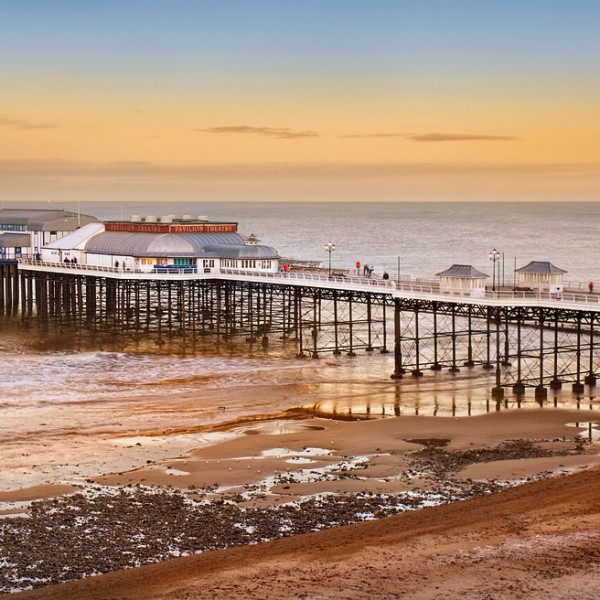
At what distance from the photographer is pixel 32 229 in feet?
315

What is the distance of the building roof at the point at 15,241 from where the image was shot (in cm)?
9362

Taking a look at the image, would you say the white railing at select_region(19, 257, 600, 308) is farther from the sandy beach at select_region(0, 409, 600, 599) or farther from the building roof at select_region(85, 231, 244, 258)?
the sandy beach at select_region(0, 409, 600, 599)

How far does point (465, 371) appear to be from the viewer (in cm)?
5784

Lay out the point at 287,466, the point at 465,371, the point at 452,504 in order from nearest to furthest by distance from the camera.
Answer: the point at 452,504 < the point at 287,466 < the point at 465,371

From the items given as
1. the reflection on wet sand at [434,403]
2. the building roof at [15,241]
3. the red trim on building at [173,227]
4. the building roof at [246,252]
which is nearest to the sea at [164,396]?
the reflection on wet sand at [434,403]

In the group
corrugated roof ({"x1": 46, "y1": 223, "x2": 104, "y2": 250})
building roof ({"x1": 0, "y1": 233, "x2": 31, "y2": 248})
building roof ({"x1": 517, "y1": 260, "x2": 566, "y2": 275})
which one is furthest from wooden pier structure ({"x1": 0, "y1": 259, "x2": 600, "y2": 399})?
corrugated roof ({"x1": 46, "y1": 223, "x2": 104, "y2": 250})

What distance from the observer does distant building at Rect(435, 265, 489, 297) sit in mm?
53719

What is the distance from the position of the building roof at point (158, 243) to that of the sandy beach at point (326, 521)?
3573 centimetres

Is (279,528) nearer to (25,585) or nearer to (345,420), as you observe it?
(25,585)

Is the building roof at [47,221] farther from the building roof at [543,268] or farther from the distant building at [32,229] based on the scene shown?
the building roof at [543,268]

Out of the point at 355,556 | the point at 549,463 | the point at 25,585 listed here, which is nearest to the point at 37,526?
the point at 25,585

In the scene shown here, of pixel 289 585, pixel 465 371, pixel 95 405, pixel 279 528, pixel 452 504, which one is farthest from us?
pixel 465 371

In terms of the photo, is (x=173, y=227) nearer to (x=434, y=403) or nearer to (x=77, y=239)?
(x=77, y=239)

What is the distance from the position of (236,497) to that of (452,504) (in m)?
6.06
